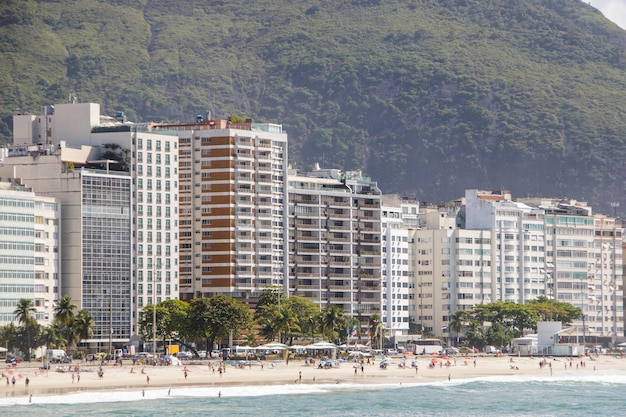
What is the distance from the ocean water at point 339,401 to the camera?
133000 millimetres

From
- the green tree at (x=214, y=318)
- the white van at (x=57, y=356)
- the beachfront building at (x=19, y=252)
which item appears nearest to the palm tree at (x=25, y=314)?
the beachfront building at (x=19, y=252)

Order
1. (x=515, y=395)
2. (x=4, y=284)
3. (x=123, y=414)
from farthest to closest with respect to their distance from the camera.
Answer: (x=4, y=284), (x=515, y=395), (x=123, y=414)

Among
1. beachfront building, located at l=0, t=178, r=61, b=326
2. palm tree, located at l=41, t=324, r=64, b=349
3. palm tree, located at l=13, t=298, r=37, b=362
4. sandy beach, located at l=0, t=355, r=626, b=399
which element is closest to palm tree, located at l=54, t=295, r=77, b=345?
palm tree, located at l=41, t=324, r=64, b=349

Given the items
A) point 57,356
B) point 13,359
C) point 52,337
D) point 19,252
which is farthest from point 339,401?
point 19,252

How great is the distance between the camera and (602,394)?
16812 cm

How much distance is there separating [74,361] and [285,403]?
169 ft

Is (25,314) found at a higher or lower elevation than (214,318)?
higher

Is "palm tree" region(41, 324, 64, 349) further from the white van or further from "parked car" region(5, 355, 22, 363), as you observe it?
"parked car" region(5, 355, 22, 363)

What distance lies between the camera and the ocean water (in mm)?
133000

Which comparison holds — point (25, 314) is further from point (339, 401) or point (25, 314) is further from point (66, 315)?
point (339, 401)

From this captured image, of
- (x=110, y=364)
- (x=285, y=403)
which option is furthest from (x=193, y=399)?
(x=110, y=364)

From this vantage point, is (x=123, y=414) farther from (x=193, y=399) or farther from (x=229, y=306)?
(x=229, y=306)

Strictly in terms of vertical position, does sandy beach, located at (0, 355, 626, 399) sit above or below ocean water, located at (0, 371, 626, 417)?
above

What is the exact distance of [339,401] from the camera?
5733 inches
